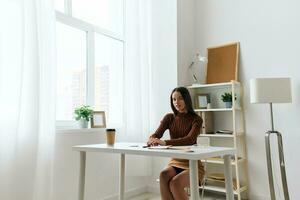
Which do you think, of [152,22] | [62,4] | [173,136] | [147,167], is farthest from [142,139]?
[62,4]

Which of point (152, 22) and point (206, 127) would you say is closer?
point (206, 127)

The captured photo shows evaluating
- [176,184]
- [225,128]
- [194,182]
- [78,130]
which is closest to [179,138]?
[176,184]

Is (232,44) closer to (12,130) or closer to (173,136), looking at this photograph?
(173,136)

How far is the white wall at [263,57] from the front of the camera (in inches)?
121

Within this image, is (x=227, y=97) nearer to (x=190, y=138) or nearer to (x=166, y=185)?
(x=190, y=138)

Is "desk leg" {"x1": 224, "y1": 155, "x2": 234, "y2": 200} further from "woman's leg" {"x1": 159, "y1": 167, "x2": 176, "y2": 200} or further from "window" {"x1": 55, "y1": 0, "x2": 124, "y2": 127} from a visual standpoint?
"window" {"x1": 55, "y1": 0, "x2": 124, "y2": 127}

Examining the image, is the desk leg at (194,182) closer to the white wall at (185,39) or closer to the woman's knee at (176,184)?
the woman's knee at (176,184)

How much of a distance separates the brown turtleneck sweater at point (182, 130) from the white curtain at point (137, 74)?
99 centimetres

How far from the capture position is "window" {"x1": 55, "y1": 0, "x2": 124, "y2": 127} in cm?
291

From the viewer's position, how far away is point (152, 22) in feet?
12.5

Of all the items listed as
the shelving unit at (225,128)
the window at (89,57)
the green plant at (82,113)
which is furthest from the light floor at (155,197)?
the green plant at (82,113)

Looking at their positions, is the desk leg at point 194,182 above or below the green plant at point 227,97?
below

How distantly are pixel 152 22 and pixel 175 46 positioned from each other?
506 mm

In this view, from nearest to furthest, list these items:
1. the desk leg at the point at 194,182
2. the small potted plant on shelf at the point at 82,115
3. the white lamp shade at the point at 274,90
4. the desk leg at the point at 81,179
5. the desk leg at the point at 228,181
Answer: the desk leg at the point at 194,182, the desk leg at the point at 228,181, the desk leg at the point at 81,179, the white lamp shade at the point at 274,90, the small potted plant on shelf at the point at 82,115
